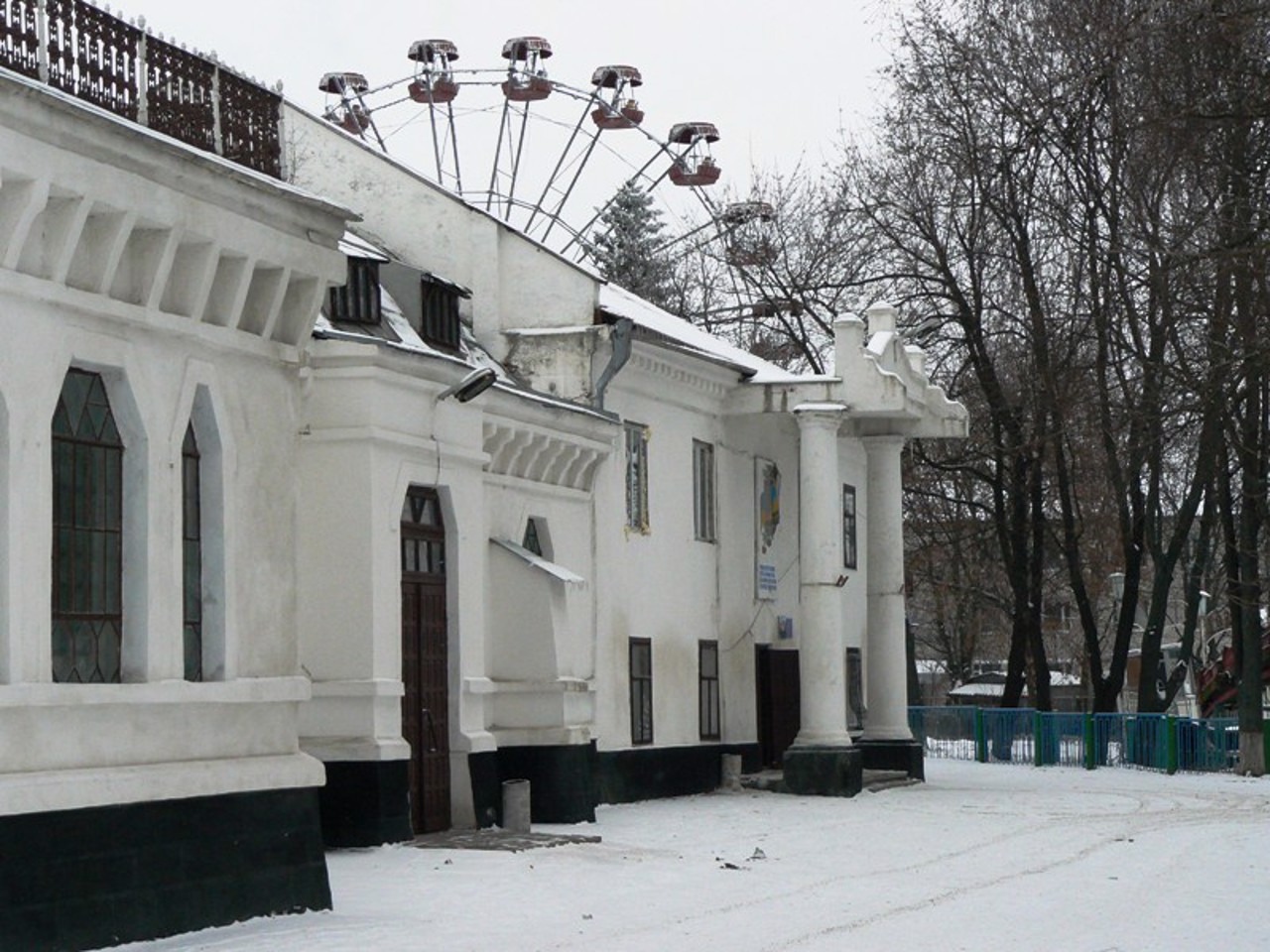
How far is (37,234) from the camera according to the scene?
45.8 ft

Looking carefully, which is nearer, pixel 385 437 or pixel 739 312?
pixel 385 437

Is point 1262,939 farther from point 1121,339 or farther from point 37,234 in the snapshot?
point 1121,339

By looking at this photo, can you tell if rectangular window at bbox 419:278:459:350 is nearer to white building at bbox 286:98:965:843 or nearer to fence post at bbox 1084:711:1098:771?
white building at bbox 286:98:965:843

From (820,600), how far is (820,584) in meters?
0.22

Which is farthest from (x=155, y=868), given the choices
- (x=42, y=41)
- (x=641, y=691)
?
(x=641, y=691)

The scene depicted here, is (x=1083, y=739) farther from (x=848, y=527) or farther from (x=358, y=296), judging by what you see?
(x=358, y=296)

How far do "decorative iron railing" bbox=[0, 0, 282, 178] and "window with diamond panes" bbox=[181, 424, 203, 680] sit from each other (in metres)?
2.20

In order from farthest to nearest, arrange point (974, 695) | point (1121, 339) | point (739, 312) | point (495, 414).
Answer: point (974, 695)
point (739, 312)
point (1121, 339)
point (495, 414)

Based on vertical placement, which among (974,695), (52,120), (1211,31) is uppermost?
(1211,31)

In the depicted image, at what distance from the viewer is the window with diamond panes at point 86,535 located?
568 inches

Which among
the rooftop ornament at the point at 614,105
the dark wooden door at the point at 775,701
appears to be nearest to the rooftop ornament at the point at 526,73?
the rooftop ornament at the point at 614,105

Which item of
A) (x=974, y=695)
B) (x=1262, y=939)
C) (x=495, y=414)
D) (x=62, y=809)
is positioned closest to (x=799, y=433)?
(x=495, y=414)

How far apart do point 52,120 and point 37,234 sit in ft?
2.41

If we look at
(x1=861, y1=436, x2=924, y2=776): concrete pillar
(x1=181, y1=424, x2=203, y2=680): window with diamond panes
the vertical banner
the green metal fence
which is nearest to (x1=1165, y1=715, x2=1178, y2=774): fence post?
the green metal fence
